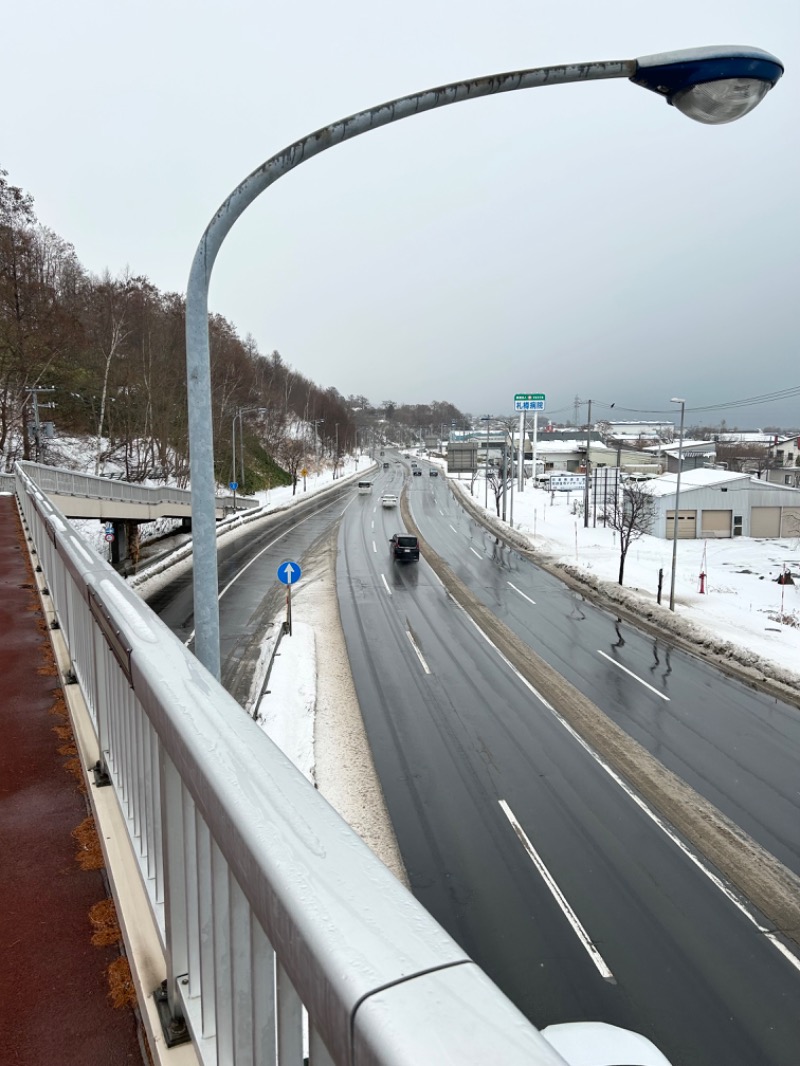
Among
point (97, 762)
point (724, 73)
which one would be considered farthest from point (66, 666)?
point (724, 73)

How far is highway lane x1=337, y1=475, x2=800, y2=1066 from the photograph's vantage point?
7.54 meters

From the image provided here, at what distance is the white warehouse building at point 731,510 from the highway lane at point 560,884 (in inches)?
1384

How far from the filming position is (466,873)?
9797mm

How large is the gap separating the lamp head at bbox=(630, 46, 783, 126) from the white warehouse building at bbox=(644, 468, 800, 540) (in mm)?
44301

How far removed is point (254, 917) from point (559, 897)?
945 cm

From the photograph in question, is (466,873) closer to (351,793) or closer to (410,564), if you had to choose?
(351,793)

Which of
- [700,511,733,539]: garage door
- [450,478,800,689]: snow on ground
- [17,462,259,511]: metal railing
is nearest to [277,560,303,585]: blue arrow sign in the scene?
[17,462,259,511]: metal railing

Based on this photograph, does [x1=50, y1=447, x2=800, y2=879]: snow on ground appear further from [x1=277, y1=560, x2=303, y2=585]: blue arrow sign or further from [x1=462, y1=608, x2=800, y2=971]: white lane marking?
[x1=462, y1=608, x2=800, y2=971]: white lane marking

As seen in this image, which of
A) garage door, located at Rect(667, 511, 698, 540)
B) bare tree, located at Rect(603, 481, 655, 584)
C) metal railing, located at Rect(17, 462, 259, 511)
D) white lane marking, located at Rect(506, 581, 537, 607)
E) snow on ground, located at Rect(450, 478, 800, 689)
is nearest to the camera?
snow on ground, located at Rect(450, 478, 800, 689)

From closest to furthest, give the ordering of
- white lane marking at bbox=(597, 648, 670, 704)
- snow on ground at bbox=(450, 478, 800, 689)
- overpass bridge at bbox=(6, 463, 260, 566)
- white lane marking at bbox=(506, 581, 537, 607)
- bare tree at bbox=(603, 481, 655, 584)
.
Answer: white lane marking at bbox=(597, 648, 670, 704) < snow on ground at bbox=(450, 478, 800, 689) < overpass bridge at bbox=(6, 463, 260, 566) < white lane marking at bbox=(506, 581, 537, 607) < bare tree at bbox=(603, 481, 655, 584)

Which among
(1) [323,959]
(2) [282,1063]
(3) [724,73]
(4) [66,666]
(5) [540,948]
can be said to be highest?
(3) [724,73]

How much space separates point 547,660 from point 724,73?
16.2 meters

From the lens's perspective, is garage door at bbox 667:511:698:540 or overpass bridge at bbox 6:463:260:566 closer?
overpass bridge at bbox 6:463:260:566

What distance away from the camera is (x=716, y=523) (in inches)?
1896
